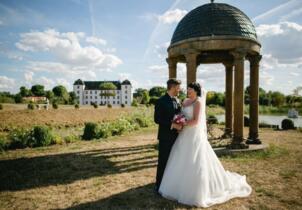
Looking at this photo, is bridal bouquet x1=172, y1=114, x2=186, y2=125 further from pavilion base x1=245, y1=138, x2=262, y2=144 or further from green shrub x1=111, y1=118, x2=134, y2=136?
green shrub x1=111, y1=118, x2=134, y2=136

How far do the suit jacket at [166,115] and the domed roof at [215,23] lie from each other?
5.52 metres

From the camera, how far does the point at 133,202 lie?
5.61 metres

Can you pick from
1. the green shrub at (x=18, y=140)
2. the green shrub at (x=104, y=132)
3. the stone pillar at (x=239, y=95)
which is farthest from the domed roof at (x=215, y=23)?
the green shrub at (x=18, y=140)

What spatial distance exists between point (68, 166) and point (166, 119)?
4738 millimetres

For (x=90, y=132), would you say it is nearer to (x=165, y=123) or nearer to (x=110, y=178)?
(x=110, y=178)

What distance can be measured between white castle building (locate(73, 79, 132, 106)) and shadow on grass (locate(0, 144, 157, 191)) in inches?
3955

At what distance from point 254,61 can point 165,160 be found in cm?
808

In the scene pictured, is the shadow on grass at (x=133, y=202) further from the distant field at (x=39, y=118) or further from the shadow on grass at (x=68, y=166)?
the distant field at (x=39, y=118)

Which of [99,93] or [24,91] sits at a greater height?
[24,91]

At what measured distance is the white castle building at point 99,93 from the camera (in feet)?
367

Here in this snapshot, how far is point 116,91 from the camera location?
112000mm

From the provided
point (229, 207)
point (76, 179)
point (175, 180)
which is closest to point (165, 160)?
point (175, 180)

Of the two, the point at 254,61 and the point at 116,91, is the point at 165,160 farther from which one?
the point at 116,91

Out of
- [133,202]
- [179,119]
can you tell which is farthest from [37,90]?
[179,119]
